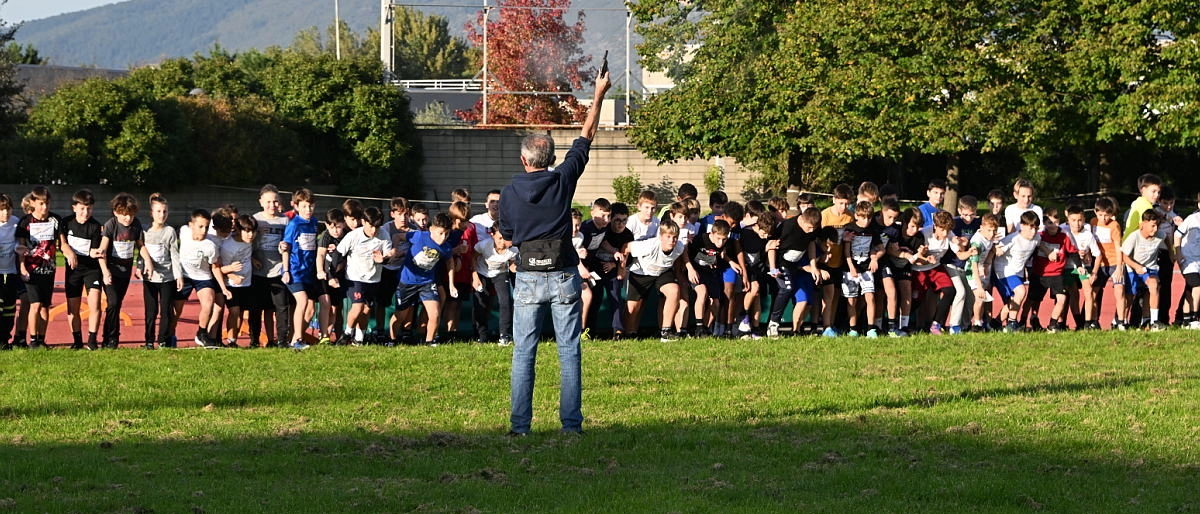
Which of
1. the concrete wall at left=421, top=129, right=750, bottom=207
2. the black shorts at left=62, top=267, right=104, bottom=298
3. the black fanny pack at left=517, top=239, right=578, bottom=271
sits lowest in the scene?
the black shorts at left=62, top=267, right=104, bottom=298

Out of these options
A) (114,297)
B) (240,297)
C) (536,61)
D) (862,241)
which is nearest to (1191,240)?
(862,241)

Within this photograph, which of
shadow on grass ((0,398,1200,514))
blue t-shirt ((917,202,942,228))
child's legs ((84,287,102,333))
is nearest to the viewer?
shadow on grass ((0,398,1200,514))

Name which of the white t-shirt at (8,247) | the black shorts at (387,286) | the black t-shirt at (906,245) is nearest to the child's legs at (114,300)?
the white t-shirt at (8,247)

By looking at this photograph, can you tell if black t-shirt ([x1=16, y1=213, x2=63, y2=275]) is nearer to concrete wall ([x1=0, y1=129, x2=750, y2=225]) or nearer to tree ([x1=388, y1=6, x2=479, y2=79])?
concrete wall ([x1=0, y1=129, x2=750, y2=225])

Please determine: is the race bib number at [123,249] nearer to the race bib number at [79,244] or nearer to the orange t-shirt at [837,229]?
the race bib number at [79,244]

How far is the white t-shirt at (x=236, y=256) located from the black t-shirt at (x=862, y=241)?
6.32m

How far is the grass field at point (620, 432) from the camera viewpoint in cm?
703

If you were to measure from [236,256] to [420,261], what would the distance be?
6.05 ft

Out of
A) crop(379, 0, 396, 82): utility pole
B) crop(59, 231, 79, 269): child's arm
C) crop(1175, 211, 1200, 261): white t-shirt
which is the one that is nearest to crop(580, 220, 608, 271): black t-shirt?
crop(59, 231, 79, 269): child's arm

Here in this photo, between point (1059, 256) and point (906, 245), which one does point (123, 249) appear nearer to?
point (906, 245)

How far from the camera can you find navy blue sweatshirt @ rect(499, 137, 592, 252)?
27.9ft

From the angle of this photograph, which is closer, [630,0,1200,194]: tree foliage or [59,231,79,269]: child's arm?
[59,231,79,269]: child's arm

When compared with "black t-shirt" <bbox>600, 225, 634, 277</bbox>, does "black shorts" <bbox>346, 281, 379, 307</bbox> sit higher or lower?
lower

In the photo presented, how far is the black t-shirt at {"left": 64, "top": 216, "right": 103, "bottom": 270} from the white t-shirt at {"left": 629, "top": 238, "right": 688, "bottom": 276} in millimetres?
5431
